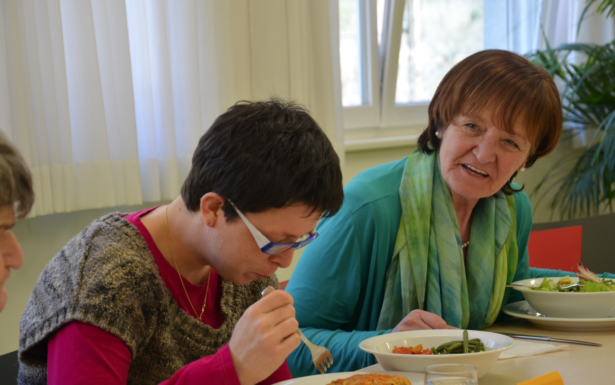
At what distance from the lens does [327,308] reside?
147 cm

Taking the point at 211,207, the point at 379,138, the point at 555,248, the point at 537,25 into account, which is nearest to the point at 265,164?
the point at 211,207

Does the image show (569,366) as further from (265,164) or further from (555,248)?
(555,248)

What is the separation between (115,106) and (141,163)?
22 cm

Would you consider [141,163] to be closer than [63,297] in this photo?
No

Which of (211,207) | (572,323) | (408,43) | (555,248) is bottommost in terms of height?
(555,248)

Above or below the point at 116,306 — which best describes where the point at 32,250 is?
below

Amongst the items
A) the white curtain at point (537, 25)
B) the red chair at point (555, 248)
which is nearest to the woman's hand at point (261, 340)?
the red chair at point (555, 248)

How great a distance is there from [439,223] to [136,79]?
3.68 feet

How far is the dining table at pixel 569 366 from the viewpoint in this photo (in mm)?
1084

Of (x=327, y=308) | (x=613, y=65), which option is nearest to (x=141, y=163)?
(x=327, y=308)

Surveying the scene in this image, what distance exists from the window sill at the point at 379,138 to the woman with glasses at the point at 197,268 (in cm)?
189

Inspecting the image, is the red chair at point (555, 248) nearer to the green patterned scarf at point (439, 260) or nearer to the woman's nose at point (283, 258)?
the green patterned scarf at point (439, 260)

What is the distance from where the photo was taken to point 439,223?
163 centimetres

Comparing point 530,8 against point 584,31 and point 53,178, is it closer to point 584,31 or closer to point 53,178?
point 584,31
